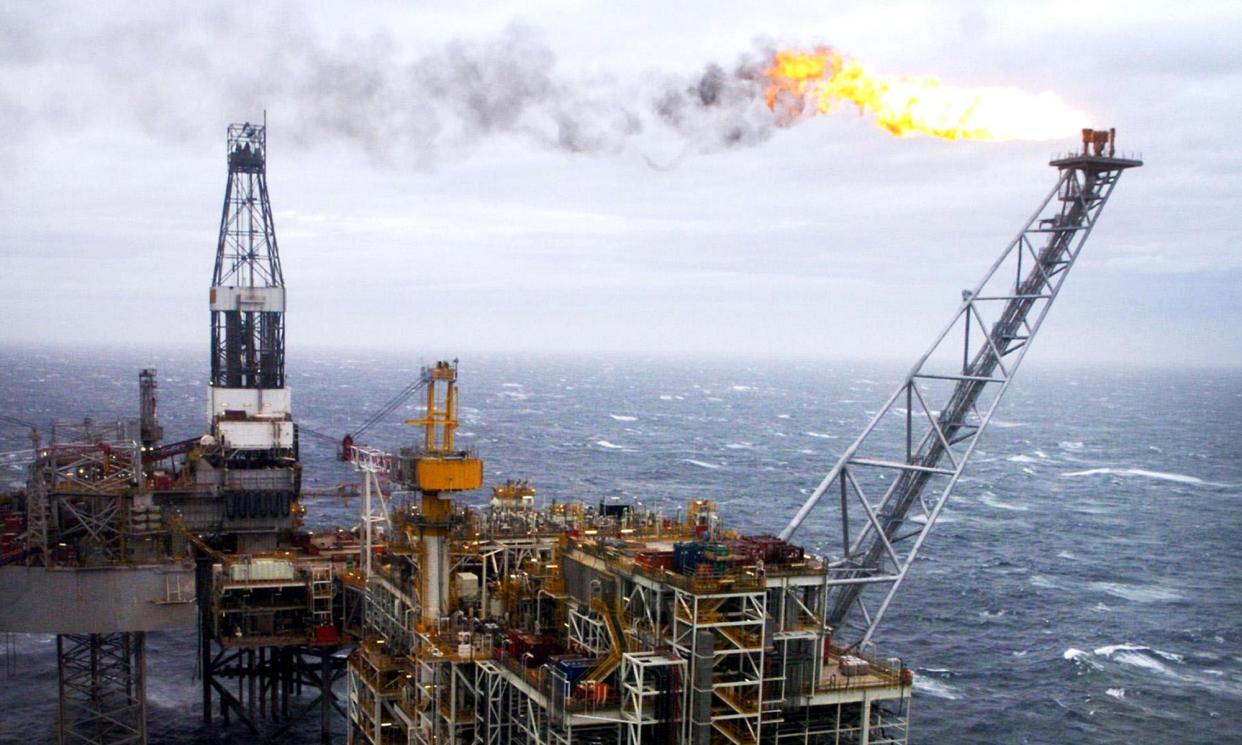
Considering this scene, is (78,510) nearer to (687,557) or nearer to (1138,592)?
(687,557)

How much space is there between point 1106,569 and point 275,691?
6678 centimetres

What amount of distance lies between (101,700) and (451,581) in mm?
20955

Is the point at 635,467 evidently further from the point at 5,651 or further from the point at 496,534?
the point at 496,534

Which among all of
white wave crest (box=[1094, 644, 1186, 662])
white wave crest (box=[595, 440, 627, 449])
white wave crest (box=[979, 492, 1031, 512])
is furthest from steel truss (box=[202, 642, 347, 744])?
white wave crest (box=[595, 440, 627, 449])

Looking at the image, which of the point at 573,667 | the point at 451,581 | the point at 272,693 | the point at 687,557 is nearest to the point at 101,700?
the point at 272,693

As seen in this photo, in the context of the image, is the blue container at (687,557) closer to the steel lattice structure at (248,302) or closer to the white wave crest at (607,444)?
the steel lattice structure at (248,302)

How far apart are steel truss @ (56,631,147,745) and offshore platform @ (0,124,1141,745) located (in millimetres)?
187

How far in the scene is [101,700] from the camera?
55.5 metres

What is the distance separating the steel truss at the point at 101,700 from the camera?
53.8 metres

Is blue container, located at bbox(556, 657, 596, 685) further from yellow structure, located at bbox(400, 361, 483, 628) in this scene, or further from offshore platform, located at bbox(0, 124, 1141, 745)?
yellow structure, located at bbox(400, 361, 483, 628)

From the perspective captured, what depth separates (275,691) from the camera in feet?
207

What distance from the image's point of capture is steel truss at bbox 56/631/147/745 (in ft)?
177

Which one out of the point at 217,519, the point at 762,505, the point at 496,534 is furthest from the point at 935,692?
the point at 762,505

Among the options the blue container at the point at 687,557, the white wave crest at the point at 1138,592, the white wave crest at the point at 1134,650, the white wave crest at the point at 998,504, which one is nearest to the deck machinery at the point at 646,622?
the blue container at the point at 687,557
